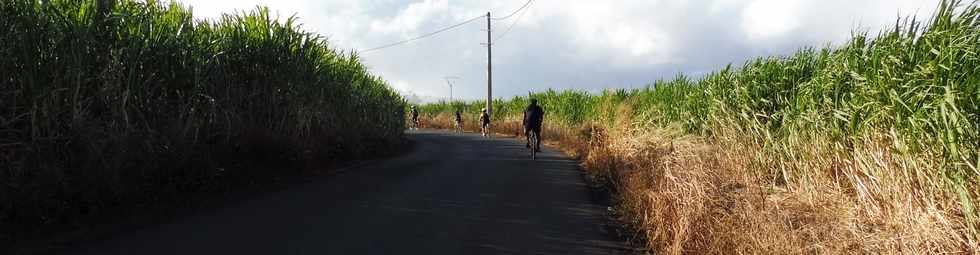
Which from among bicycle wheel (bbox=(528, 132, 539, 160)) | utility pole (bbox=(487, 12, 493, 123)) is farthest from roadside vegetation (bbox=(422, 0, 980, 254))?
utility pole (bbox=(487, 12, 493, 123))

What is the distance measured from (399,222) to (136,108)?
3.70 meters

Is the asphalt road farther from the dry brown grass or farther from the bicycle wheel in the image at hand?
the bicycle wheel

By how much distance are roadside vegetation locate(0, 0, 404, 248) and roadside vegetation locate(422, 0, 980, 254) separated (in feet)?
18.8

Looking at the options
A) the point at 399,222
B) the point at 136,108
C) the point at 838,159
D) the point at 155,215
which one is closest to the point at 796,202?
the point at 838,159

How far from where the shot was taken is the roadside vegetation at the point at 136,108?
565 cm

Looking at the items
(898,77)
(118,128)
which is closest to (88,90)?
(118,128)

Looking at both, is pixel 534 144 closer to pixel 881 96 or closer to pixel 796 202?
pixel 796 202

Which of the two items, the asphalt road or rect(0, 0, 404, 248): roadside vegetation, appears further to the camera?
rect(0, 0, 404, 248): roadside vegetation

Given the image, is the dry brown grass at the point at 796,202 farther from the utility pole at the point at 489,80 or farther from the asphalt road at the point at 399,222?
the utility pole at the point at 489,80

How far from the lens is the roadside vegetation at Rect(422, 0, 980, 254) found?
12.2 ft

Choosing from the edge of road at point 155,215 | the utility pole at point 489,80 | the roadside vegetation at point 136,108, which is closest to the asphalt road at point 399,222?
the edge of road at point 155,215

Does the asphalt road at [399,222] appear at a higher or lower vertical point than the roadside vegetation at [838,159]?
lower

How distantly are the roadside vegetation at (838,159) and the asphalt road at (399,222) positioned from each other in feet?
2.38

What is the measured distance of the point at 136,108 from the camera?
7.09 meters
